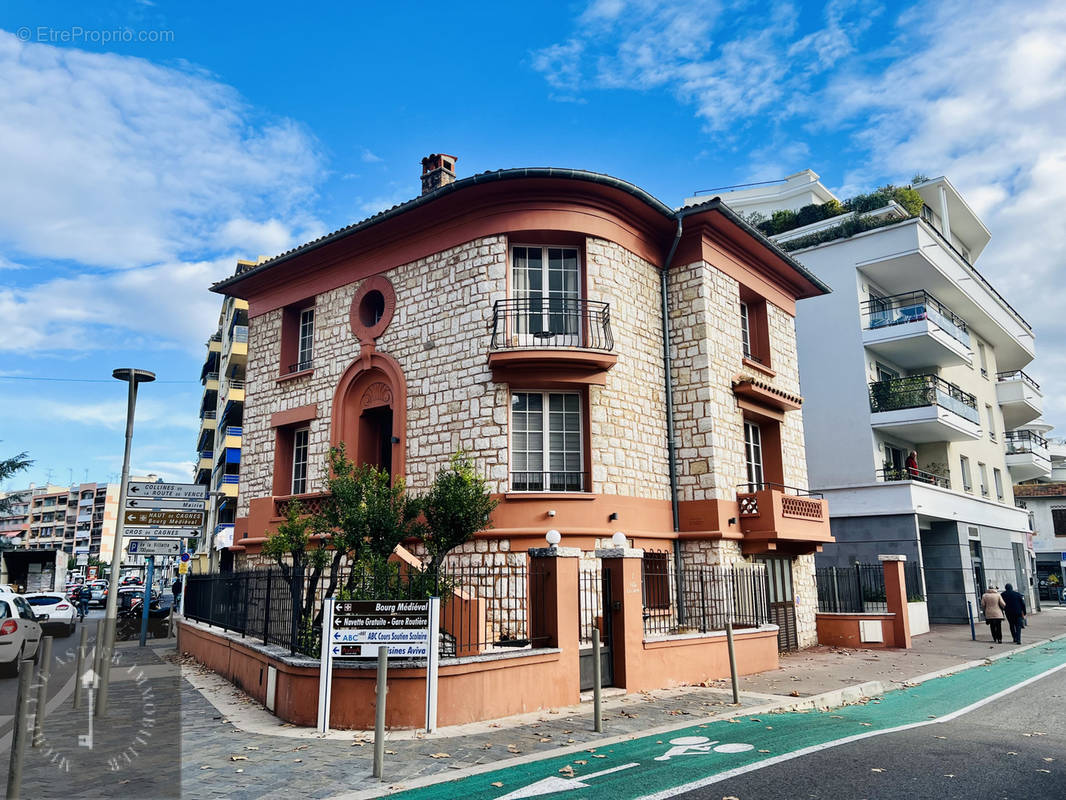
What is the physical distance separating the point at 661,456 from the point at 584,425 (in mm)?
2198

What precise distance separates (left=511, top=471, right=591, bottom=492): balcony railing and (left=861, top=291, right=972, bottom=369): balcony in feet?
49.0

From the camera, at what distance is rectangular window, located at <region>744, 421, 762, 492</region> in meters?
17.9

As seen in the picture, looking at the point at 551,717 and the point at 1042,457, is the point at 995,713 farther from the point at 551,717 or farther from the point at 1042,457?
the point at 1042,457

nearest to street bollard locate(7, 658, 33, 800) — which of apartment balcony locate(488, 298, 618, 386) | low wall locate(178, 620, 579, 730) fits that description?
low wall locate(178, 620, 579, 730)

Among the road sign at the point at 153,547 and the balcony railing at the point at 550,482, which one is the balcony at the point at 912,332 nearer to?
the balcony railing at the point at 550,482

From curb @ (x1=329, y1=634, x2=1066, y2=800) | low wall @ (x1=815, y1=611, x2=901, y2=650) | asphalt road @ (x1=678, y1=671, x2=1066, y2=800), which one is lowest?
curb @ (x1=329, y1=634, x2=1066, y2=800)

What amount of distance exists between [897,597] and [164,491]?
1635 centimetres

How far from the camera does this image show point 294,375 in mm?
18672

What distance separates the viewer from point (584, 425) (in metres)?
15.1

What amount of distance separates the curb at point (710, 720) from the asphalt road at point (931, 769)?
181 centimetres

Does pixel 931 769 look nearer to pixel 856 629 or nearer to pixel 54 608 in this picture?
pixel 856 629

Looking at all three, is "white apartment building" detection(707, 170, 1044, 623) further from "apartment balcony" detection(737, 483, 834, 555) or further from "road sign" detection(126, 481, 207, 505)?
"road sign" detection(126, 481, 207, 505)

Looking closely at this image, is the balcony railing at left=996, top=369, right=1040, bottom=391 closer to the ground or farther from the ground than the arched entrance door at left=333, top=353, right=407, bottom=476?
farther from the ground

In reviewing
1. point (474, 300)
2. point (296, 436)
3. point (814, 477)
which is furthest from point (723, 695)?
point (814, 477)
